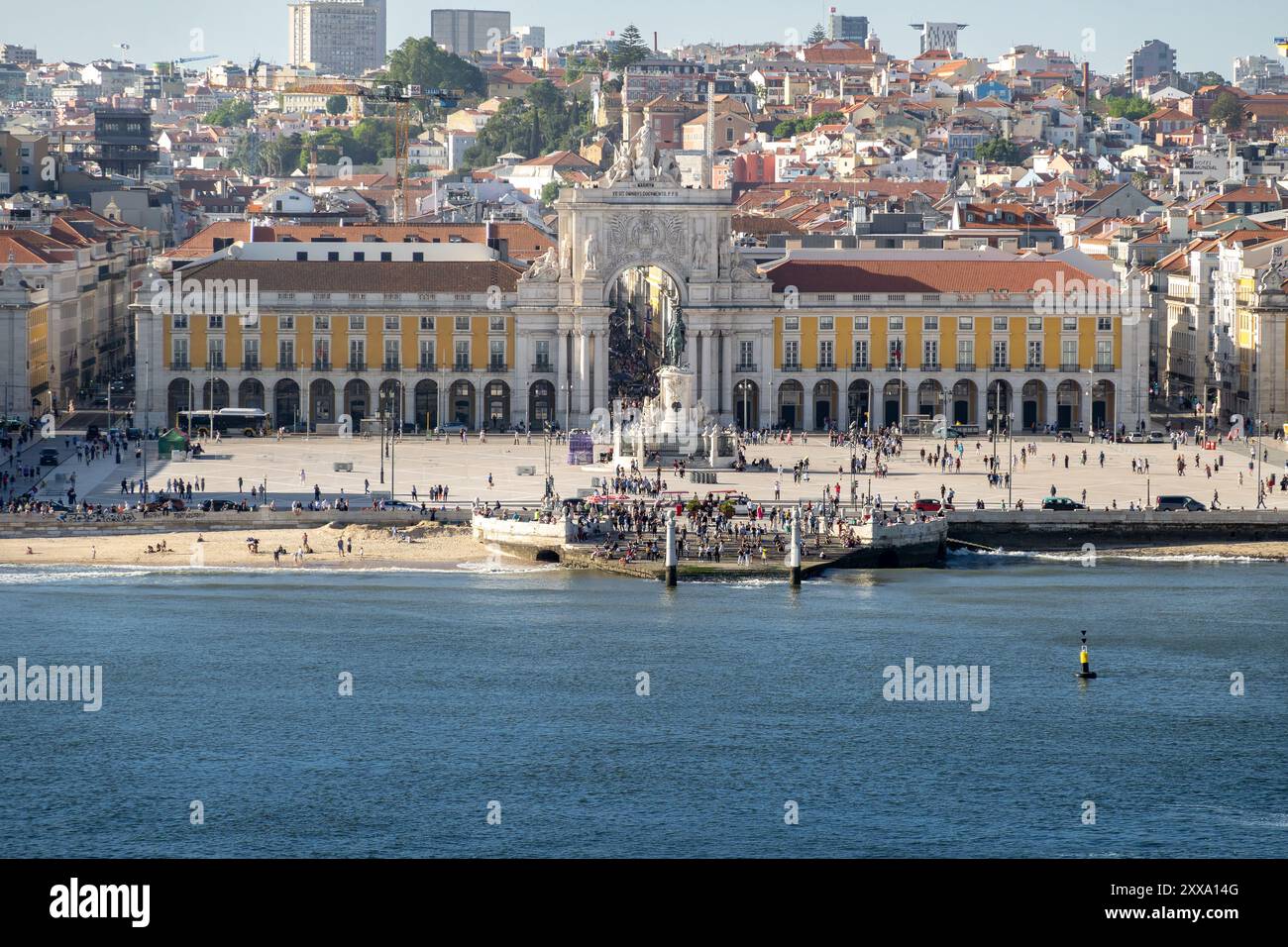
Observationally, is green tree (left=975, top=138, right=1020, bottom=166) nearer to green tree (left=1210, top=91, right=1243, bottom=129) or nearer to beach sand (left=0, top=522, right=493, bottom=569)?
green tree (left=1210, top=91, right=1243, bottom=129)

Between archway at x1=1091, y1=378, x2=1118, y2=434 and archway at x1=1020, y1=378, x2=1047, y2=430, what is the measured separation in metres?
1.43

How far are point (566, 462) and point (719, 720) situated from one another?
1221 inches

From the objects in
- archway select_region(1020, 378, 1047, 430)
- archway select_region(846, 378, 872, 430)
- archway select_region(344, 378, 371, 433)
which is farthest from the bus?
archway select_region(1020, 378, 1047, 430)

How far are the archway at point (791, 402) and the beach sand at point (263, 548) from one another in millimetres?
22963

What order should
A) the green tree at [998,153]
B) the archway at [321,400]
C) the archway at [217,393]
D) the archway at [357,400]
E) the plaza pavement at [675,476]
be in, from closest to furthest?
the plaza pavement at [675,476]
the archway at [217,393]
the archway at [321,400]
the archway at [357,400]
the green tree at [998,153]

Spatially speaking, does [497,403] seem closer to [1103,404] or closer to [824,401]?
[824,401]

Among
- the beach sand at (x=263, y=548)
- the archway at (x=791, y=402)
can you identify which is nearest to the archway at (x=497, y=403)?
the archway at (x=791, y=402)

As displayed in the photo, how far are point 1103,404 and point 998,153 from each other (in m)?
77.7

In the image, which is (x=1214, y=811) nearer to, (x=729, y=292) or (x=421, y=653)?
(x=421, y=653)

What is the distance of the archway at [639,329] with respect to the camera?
9312cm

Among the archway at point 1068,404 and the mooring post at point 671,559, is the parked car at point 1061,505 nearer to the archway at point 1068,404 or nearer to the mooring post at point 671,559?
the mooring post at point 671,559

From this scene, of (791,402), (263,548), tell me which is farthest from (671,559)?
(791,402)

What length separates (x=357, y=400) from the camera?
294ft

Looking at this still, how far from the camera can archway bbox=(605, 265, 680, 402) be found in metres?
93.1
